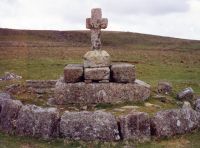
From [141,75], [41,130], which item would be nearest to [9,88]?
[41,130]

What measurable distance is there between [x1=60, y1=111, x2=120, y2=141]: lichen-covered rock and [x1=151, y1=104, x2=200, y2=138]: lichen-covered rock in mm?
1449

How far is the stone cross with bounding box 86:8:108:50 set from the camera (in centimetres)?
2214

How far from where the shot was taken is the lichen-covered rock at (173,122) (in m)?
17.3

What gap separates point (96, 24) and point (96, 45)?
955 mm

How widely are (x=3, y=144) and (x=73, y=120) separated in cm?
240

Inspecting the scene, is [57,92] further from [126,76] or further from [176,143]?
[176,143]

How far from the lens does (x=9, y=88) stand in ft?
83.0

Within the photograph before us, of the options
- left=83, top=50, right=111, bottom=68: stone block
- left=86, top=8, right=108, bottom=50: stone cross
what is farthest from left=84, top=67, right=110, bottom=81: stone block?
left=86, top=8, right=108, bottom=50: stone cross

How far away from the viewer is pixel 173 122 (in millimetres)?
17547

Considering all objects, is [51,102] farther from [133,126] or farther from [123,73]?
[133,126]

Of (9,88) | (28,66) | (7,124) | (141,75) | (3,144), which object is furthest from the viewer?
(28,66)

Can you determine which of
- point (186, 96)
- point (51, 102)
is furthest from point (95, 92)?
point (186, 96)

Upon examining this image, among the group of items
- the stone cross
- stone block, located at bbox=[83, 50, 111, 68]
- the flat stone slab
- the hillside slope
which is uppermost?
the stone cross

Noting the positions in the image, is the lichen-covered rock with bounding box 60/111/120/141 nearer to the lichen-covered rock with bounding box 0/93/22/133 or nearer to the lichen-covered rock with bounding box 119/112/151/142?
the lichen-covered rock with bounding box 119/112/151/142
